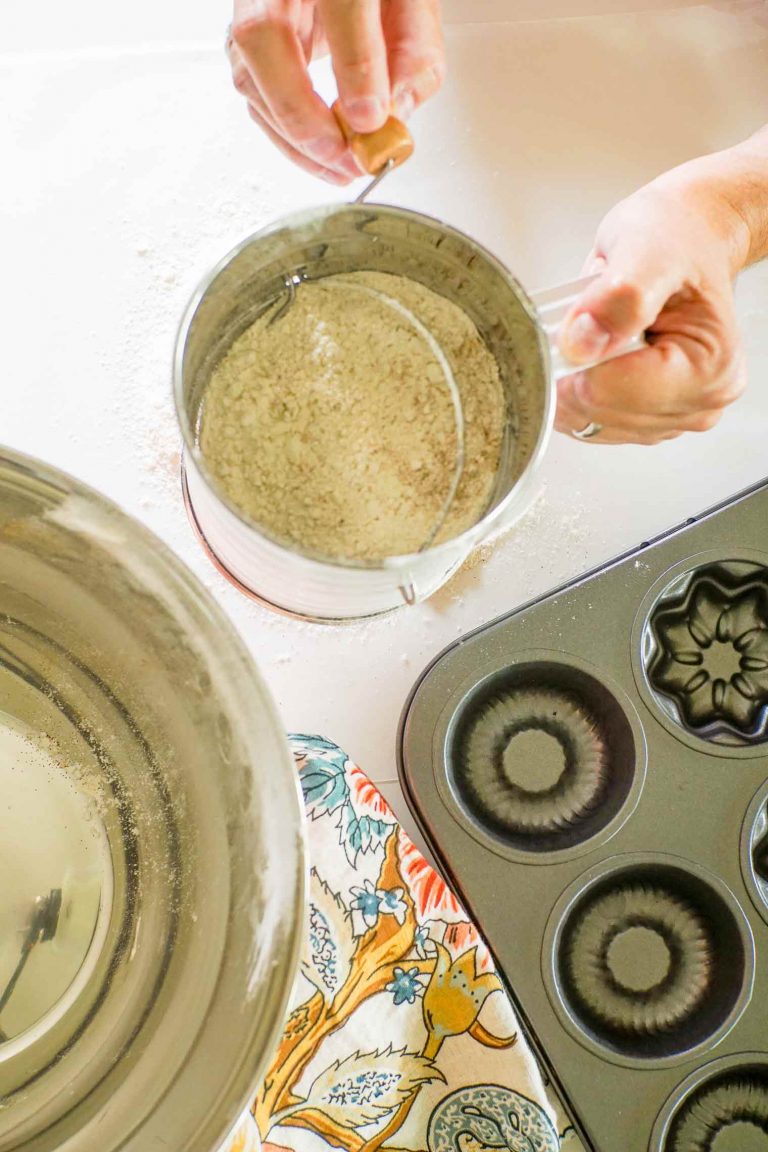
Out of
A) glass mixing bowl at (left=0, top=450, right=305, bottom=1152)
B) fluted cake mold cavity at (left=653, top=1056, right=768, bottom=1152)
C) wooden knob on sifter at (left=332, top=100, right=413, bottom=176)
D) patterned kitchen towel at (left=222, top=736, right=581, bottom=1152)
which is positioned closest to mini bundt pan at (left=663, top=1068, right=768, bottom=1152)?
fluted cake mold cavity at (left=653, top=1056, right=768, bottom=1152)

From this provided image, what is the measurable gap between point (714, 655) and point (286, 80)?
1.78ft

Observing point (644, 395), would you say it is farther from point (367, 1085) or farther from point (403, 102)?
point (367, 1085)

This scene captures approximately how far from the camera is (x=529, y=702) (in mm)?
718

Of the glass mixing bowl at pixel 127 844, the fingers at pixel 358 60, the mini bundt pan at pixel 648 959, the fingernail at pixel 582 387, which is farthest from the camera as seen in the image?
the mini bundt pan at pixel 648 959

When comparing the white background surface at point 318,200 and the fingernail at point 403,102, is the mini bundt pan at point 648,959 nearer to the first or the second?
the white background surface at point 318,200

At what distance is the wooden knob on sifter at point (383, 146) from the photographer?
0.46 metres

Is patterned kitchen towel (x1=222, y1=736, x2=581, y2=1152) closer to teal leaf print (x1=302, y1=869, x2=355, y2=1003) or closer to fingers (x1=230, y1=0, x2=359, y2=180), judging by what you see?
teal leaf print (x1=302, y1=869, x2=355, y2=1003)

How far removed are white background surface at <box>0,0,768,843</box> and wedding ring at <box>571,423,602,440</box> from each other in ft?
0.36

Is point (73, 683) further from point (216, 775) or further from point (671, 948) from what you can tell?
point (671, 948)

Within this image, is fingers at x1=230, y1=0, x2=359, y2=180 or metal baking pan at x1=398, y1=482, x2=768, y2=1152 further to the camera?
metal baking pan at x1=398, y1=482, x2=768, y2=1152

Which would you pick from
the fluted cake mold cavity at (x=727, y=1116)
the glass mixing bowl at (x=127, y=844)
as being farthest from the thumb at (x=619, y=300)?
the fluted cake mold cavity at (x=727, y=1116)

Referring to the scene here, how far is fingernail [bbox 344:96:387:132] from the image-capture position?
0.46 m

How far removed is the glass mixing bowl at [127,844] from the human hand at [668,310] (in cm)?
30

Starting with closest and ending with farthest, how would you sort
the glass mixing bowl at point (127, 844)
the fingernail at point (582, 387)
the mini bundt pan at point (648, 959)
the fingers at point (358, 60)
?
the glass mixing bowl at point (127, 844) < the fingers at point (358, 60) < the fingernail at point (582, 387) < the mini bundt pan at point (648, 959)
